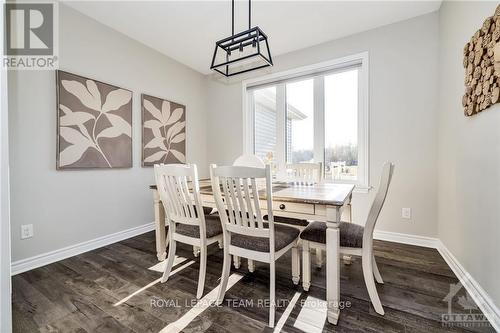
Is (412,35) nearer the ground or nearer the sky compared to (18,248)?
nearer the sky

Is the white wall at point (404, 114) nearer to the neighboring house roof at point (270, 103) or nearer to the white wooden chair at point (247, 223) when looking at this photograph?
the neighboring house roof at point (270, 103)

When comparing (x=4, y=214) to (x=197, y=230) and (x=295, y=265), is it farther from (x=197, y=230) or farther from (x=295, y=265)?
(x=295, y=265)

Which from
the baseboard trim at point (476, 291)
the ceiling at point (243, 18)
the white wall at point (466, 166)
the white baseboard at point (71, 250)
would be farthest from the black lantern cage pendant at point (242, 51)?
the white baseboard at point (71, 250)

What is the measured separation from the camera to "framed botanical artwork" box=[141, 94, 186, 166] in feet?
10.2

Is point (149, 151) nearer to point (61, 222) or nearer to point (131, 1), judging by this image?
point (61, 222)

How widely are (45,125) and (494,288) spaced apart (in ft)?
12.5

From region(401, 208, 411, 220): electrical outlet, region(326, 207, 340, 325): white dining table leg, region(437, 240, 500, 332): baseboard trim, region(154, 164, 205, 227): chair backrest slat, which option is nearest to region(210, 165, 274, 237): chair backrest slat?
region(154, 164, 205, 227): chair backrest slat

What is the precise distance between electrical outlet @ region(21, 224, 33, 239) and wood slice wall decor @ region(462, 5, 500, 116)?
3.79 m

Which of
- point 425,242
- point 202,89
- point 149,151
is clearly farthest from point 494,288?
point 202,89

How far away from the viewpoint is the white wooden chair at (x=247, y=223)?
53.6 inches

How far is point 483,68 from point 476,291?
156 centimetres

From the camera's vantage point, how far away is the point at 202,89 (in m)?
4.13

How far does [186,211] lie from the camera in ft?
5.78

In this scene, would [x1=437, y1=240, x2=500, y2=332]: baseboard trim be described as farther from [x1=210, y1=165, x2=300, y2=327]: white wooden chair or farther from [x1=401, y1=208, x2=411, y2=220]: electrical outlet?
[x1=210, y1=165, x2=300, y2=327]: white wooden chair
